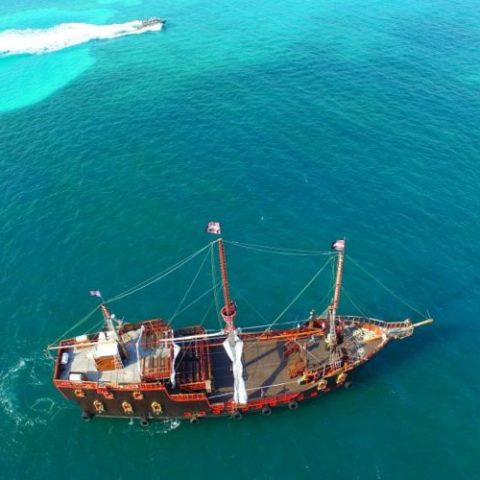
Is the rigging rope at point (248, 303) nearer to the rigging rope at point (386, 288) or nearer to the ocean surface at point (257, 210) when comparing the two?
the ocean surface at point (257, 210)

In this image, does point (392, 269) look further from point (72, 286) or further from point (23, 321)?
point (23, 321)

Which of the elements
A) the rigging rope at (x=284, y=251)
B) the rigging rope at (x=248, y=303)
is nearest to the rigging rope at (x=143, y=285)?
the rigging rope at (x=284, y=251)

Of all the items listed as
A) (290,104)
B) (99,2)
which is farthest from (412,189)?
(99,2)

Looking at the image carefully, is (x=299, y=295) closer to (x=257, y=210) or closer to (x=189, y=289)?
(x=189, y=289)

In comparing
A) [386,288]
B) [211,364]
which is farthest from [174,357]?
[386,288]

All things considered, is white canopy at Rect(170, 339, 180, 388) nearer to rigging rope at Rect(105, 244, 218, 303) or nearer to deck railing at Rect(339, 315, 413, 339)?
rigging rope at Rect(105, 244, 218, 303)

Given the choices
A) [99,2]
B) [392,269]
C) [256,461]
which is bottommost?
Answer: [256,461]

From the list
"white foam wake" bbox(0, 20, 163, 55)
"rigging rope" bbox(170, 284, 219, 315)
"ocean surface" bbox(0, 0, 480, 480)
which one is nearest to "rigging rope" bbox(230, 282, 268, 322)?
"ocean surface" bbox(0, 0, 480, 480)
